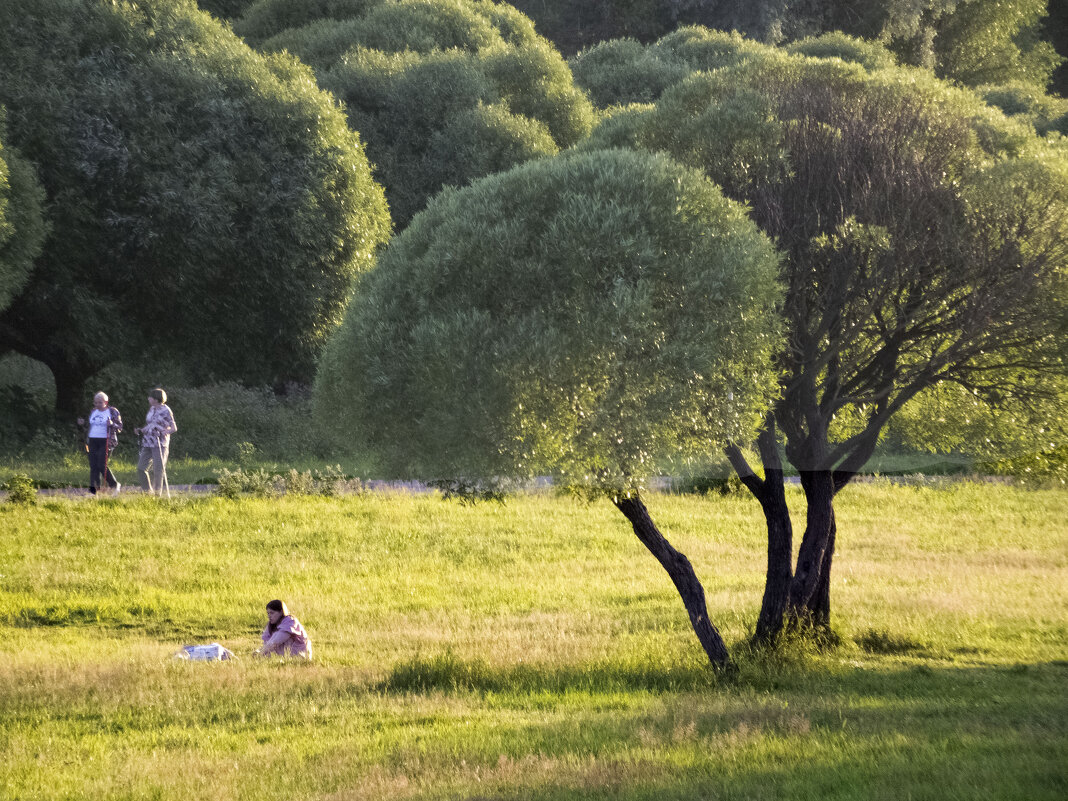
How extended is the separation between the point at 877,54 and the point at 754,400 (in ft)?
122

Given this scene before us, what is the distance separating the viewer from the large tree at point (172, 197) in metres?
31.1

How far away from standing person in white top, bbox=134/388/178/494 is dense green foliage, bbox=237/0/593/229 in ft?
50.2

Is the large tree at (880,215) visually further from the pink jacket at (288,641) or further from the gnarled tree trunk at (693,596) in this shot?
the pink jacket at (288,641)

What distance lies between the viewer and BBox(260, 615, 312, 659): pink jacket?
17.7 metres

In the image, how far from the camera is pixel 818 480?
19.0 meters

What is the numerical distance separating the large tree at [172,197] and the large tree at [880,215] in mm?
16386

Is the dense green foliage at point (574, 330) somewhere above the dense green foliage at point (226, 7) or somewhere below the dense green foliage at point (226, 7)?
below

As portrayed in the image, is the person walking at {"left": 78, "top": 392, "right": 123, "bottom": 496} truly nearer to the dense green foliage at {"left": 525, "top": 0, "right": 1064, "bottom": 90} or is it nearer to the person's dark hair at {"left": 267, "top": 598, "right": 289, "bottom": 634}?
the person's dark hair at {"left": 267, "top": 598, "right": 289, "bottom": 634}

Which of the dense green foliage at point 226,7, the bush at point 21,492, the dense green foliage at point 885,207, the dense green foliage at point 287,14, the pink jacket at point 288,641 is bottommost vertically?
the pink jacket at point 288,641

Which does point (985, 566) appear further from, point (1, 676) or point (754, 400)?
point (1, 676)

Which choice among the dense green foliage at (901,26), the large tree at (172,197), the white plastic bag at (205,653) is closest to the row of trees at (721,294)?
the large tree at (172,197)

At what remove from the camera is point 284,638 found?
17.7 metres

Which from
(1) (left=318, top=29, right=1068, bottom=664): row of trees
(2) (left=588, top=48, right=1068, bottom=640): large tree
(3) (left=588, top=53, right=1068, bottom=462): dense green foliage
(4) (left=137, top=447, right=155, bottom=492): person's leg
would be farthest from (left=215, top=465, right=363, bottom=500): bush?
(3) (left=588, top=53, right=1068, bottom=462): dense green foliage

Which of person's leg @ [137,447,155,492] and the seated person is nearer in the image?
the seated person
